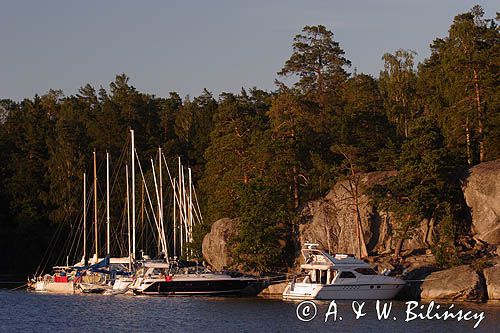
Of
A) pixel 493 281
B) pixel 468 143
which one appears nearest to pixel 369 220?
pixel 468 143

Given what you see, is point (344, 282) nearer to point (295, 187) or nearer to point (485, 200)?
point (485, 200)

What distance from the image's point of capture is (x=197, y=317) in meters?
47.2

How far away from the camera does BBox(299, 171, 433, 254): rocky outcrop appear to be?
59656 millimetres

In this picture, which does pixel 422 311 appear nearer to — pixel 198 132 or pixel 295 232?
pixel 295 232

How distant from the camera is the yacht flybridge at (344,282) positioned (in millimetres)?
52406

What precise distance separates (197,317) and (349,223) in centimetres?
1630

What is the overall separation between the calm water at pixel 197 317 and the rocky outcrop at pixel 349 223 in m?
7.05

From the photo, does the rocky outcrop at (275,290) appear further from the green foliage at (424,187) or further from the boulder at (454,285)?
the boulder at (454,285)

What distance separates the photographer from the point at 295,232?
205 feet

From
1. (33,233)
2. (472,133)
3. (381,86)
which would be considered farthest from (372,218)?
(33,233)

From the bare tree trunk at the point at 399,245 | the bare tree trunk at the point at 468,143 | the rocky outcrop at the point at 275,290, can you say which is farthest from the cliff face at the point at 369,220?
the bare tree trunk at the point at 468,143

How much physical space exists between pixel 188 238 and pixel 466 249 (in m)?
25.0

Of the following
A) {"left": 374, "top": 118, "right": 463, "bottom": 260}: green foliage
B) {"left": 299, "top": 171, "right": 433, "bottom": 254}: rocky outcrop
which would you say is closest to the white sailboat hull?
{"left": 299, "top": 171, "right": 433, "bottom": 254}: rocky outcrop

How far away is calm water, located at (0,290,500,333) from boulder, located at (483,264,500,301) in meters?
1.60
